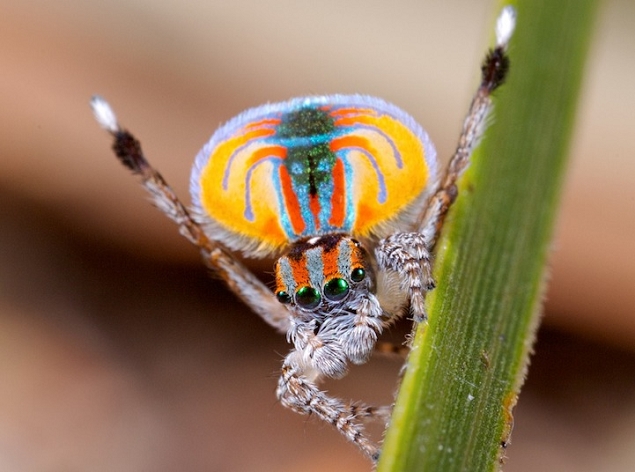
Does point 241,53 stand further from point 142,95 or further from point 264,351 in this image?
point 264,351

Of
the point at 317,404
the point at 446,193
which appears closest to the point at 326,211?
the point at 446,193

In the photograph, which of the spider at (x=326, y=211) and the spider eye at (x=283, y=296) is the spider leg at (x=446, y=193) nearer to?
the spider at (x=326, y=211)

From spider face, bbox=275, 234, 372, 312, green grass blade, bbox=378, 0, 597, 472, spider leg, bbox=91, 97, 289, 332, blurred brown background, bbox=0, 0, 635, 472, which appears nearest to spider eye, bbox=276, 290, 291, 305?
spider face, bbox=275, 234, 372, 312

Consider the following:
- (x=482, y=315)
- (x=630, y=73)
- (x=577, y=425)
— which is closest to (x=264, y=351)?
(x=577, y=425)

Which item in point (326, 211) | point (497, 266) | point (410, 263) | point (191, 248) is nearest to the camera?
point (497, 266)

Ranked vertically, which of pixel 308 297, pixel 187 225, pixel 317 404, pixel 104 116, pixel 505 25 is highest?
pixel 505 25

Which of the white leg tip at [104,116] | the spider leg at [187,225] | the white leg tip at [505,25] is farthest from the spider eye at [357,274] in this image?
the white leg tip at [104,116]

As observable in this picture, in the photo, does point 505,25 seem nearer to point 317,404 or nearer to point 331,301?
point 331,301
